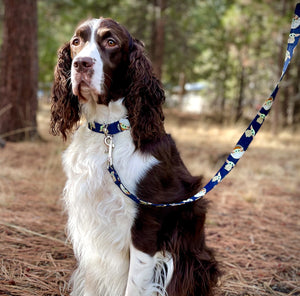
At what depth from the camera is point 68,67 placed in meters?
2.19

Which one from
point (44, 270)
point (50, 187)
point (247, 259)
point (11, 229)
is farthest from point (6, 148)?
point (247, 259)

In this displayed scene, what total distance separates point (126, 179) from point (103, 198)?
0.18 metres

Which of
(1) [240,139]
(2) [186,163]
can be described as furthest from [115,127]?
(2) [186,163]

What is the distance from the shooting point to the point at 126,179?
1892mm

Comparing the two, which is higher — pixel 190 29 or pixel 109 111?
pixel 190 29

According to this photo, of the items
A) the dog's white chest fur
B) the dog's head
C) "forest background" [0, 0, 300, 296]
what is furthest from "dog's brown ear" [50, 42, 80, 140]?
"forest background" [0, 0, 300, 296]

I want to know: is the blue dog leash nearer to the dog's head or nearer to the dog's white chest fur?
the dog's white chest fur

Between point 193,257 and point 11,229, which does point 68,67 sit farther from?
point 11,229

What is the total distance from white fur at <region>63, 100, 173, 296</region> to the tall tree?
4284 mm

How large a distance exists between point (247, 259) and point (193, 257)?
1.06 meters

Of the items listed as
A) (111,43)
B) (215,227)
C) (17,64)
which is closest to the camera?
(111,43)

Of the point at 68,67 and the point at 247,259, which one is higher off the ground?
the point at 68,67

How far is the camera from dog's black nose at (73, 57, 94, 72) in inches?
71.0

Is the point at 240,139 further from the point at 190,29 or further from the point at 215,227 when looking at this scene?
the point at 190,29
